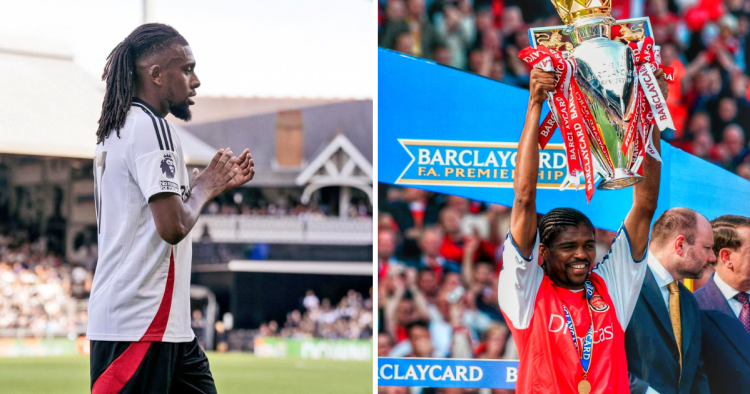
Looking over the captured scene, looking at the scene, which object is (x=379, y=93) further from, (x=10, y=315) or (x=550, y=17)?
(x=10, y=315)

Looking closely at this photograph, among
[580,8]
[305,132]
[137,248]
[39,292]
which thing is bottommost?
[39,292]

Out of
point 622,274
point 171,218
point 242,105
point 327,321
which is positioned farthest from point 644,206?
→ point 242,105

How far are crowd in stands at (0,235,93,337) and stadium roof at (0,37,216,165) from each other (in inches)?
109

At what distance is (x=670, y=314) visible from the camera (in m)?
3.75

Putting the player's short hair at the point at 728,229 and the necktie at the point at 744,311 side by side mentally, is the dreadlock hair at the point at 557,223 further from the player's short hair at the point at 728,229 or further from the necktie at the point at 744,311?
the necktie at the point at 744,311

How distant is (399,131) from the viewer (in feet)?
12.0

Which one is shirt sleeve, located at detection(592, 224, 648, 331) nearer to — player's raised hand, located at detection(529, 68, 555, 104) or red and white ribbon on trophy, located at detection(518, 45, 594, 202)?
red and white ribbon on trophy, located at detection(518, 45, 594, 202)

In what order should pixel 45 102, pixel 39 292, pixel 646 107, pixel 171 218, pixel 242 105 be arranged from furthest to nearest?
1. pixel 242 105
2. pixel 45 102
3. pixel 39 292
4. pixel 646 107
5. pixel 171 218

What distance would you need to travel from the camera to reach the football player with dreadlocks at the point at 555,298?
3148mm

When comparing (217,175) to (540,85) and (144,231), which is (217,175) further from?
(540,85)

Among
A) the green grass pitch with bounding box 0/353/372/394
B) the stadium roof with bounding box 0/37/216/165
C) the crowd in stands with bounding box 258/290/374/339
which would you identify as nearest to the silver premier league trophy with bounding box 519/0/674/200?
the green grass pitch with bounding box 0/353/372/394

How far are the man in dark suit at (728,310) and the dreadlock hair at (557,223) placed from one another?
869mm

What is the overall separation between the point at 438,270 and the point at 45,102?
2082 centimetres

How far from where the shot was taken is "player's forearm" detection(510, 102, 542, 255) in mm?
3131
